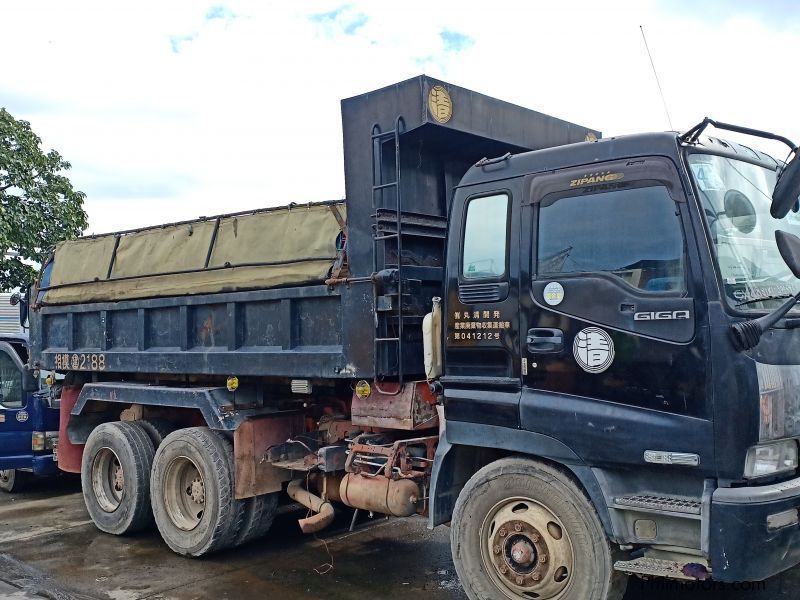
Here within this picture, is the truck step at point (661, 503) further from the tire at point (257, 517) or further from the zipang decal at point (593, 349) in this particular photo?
the tire at point (257, 517)

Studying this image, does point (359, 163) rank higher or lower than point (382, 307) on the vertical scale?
higher

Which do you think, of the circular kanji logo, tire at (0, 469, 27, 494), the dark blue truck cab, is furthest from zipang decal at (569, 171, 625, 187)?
tire at (0, 469, 27, 494)

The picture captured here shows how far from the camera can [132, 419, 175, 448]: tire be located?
7.32 metres

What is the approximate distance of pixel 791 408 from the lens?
12.6 ft

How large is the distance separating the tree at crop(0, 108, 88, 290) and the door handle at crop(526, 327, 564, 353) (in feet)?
41.5

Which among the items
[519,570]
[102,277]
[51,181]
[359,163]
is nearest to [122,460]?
[102,277]

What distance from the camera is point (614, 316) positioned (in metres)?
4.02

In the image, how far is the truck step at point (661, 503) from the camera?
12.3ft

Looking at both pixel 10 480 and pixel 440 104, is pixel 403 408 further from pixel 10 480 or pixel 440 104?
pixel 10 480

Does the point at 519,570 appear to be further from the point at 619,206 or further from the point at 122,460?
the point at 122,460

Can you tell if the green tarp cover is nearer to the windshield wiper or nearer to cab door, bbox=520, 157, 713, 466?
cab door, bbox=520, 157, 713, 466

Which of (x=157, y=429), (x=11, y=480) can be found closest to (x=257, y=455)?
(x=157, y=429)

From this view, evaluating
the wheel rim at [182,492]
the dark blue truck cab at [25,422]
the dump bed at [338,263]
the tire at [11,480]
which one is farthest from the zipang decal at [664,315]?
the tire at [11,480]

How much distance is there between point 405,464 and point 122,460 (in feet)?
10.9
